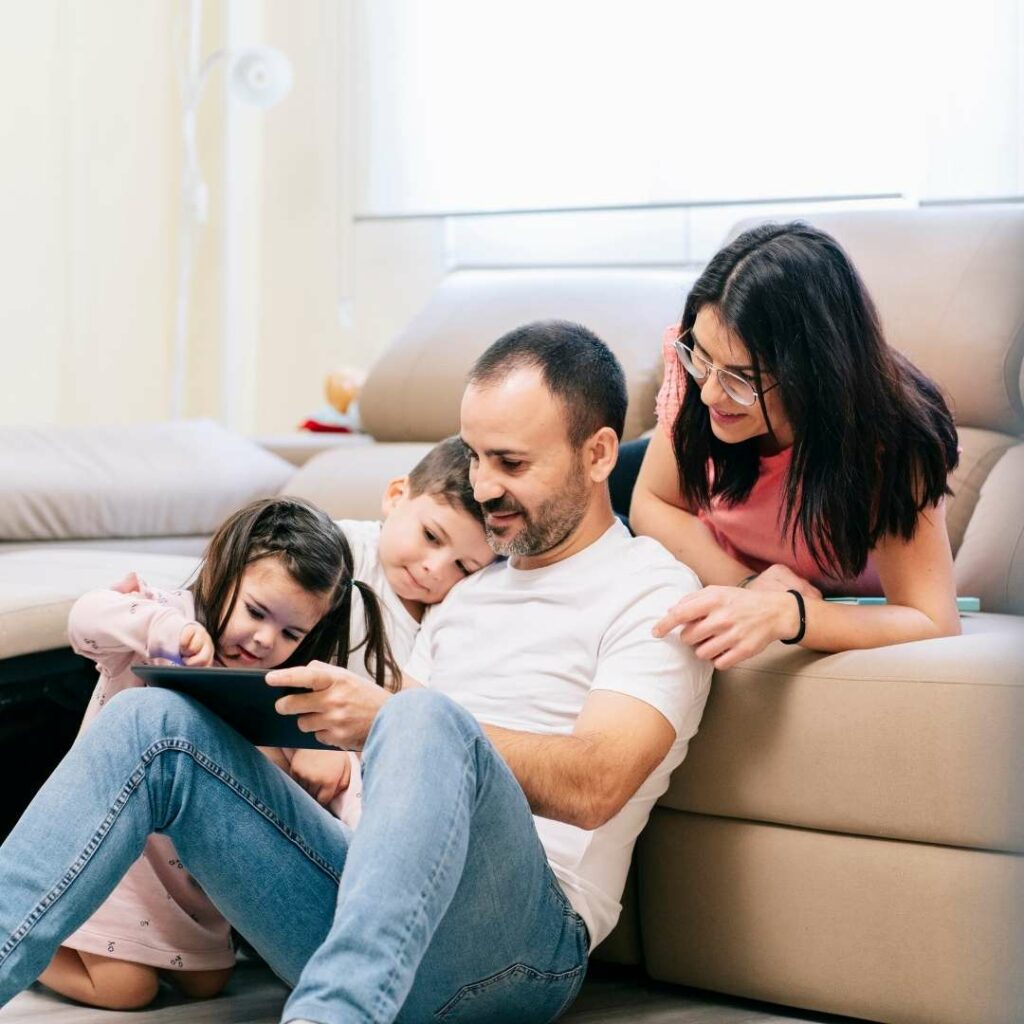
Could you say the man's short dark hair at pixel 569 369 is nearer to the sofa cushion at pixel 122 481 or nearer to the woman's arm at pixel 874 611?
the woman's arm at pixel 874 611

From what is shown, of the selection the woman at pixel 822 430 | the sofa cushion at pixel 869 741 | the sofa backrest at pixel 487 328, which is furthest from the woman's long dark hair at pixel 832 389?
the sofa backrest at pixel 487 328

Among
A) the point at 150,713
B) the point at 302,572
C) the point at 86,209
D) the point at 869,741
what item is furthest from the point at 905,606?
the point at 86,209

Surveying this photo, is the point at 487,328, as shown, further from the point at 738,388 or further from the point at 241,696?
the point at 241,696

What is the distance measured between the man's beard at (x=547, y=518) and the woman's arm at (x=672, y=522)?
7.0 inches

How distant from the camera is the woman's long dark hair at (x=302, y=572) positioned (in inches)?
58.5

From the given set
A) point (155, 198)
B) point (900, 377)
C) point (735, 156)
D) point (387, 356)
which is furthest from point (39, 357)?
point (900, 377)

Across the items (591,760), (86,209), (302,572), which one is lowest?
(591,760)

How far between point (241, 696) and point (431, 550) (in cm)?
39

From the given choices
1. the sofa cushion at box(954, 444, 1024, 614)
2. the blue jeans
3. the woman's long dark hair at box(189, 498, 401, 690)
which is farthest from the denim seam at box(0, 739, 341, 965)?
the sofa cushion at box(954, 444, 1024, 614)

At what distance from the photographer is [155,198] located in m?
4.04

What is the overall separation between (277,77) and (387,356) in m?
1.28

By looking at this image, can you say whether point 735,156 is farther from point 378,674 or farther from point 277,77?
point 378,674

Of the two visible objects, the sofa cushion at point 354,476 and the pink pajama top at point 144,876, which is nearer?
the pink pajama top at point 144,876

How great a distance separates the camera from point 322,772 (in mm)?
1483
